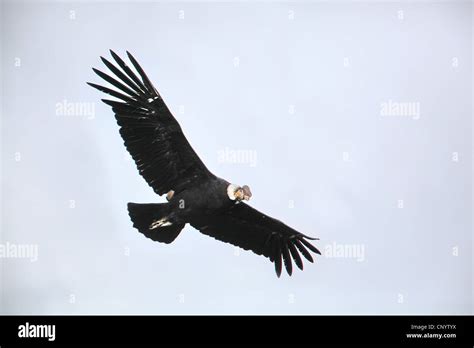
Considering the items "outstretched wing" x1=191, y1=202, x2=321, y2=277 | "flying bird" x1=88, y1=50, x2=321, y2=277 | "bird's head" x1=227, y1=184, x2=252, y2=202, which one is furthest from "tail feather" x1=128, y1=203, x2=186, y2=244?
"bird's head" x1=227, y1=184, x2=252, y2=202

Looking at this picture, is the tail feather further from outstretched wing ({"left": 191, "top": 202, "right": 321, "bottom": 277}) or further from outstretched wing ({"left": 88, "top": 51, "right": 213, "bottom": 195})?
outstretched wing ({"left": 191, "top": 202, "right": 321, "bottom": 277})

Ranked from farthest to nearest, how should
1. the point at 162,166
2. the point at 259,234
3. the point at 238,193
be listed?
the point at 259,234, the point at 162,166, the point at 238,193

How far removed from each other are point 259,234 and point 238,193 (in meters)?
2.03

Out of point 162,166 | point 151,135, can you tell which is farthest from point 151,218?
point 151,135

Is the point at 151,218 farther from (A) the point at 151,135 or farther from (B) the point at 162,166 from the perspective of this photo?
(A) the point at 151,135

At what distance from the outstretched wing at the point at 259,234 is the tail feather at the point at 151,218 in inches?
31.9

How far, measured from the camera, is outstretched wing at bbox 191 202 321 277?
54.5 ft

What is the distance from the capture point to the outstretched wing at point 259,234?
16625 millimetres

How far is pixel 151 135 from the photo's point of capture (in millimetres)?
15344

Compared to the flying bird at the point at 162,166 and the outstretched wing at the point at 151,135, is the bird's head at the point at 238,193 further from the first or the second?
the outstretched wing at the point at 151,135
